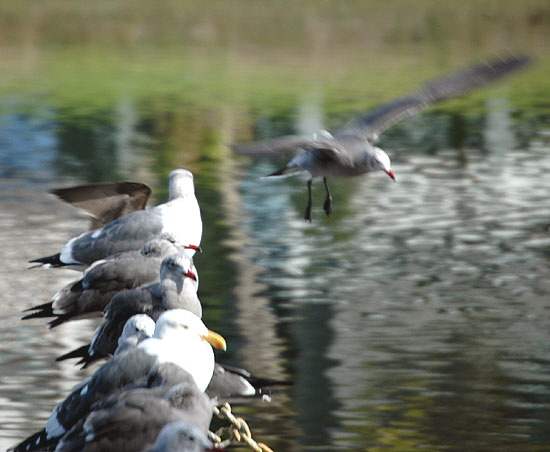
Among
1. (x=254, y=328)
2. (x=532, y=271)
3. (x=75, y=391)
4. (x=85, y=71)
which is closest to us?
(x=75, y=391)

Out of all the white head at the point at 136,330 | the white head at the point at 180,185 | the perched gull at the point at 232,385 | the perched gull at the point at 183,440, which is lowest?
the perched gull at the point at 232,385

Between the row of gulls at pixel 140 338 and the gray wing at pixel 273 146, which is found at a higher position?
the gray wing at pixel 273 146

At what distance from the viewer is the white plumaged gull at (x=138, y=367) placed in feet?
19.1

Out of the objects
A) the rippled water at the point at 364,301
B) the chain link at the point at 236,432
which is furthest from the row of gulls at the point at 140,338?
the rippled water at the point at 364,301

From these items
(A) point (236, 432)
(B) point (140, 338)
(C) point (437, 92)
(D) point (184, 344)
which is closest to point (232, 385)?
(A) point (236, 432)

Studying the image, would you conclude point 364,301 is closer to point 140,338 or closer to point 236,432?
point 236,432

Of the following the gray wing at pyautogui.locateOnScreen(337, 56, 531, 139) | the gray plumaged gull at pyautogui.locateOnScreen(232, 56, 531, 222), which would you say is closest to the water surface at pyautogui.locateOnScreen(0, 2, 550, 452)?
the gray plumaged gull at pyautogui.locateOnScreen(232, 56, 531, 222)

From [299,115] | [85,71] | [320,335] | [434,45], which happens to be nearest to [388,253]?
[320,335]

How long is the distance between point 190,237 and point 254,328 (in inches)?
36.8

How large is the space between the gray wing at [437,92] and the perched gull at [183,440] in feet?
16.0

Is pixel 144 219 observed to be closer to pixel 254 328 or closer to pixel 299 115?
pixel 254 328

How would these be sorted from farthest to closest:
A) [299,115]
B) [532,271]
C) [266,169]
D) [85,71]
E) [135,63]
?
1. [135,63]
2. [85,71]
3. [299,115]
4. [266,169]
5. [532,271]

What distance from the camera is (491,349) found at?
878 centimetres

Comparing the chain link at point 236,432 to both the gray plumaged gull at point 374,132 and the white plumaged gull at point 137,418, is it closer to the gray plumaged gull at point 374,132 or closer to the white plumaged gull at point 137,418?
the white plumaged gull at point 137,418
